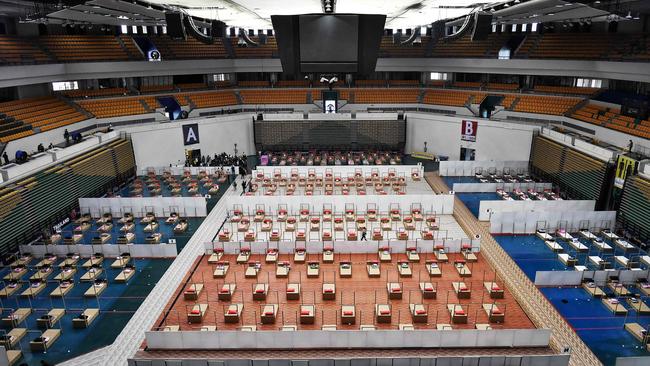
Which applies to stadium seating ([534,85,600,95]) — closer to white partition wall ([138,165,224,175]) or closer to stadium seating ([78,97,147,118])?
white partition wall ([138,165,224,175])

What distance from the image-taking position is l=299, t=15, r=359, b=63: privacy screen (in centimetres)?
884

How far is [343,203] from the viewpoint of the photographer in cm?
2412

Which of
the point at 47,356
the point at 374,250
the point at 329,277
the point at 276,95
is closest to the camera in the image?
the point at 47,356

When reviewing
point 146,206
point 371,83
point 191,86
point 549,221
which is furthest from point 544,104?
point 191,86

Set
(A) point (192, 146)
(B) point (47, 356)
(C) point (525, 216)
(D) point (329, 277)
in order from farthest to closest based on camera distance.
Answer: (A) point (192, 146) → (C) point (525, 216) → (D) point (329, 277) → (B) point (47, 356)

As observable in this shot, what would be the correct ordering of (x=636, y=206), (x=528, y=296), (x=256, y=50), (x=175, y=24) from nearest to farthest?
(x=175, y=24) → (x=528, y=296) → (x=636, y=206) → (x=256, y=50)

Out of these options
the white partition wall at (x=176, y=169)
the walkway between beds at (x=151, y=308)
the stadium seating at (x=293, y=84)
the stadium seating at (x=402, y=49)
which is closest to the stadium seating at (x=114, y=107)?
the white partition wall at (x=176, y=169)

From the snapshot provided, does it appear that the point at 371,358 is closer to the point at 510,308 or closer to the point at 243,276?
the point at 510,308

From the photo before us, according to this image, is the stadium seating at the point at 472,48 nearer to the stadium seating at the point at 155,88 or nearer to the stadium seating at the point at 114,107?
the stadium seating at the point at 155,88

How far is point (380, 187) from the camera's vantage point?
28.0 m

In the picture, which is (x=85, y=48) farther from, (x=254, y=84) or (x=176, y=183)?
(x=176, y=183)

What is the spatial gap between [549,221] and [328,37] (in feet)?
58.2

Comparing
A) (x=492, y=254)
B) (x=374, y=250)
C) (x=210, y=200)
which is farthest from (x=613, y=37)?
(x=210, y=200)

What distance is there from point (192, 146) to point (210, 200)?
918 cm
